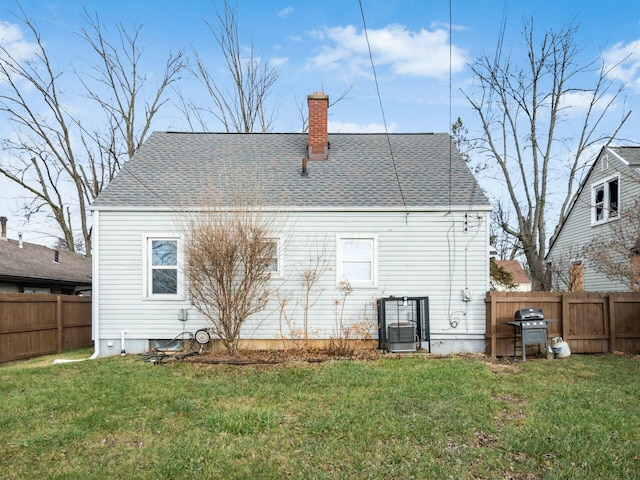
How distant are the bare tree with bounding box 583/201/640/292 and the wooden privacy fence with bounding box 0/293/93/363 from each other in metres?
13.6

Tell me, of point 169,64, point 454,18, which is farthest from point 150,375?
point 169,64

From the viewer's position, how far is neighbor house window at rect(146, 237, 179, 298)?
10.1 meters

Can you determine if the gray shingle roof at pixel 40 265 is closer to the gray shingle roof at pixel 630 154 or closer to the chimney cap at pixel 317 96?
the chimney cap at pixel 317 96

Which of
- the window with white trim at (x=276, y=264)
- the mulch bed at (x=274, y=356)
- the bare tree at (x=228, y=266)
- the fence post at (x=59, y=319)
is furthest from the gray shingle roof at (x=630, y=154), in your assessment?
the fence post at (x=59, y=319)

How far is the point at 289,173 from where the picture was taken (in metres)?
11.4

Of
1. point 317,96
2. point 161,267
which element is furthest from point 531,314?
point 161,267

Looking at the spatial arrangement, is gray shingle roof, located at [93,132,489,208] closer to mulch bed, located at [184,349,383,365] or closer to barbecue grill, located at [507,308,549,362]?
barbecue grill, located at [507,308,549,362]

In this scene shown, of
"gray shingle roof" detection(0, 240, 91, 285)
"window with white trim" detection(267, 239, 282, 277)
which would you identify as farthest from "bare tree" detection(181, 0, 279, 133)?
"window with white trim" detection(267, 239, 282, 277)

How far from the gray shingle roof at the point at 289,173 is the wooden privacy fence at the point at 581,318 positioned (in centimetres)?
226

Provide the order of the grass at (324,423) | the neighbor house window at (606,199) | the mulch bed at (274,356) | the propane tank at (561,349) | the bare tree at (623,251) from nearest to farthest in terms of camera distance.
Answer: the grass at (324,423) → the mulch bed at (274,356) → the propane tank at (561,349) → the bare tree at (623,251) → the neighbor house window at (606,199)

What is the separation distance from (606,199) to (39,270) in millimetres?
19350

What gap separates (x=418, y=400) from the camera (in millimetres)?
5848

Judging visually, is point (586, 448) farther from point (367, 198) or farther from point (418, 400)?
point (367, 198)

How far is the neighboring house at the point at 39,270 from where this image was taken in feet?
48.1
